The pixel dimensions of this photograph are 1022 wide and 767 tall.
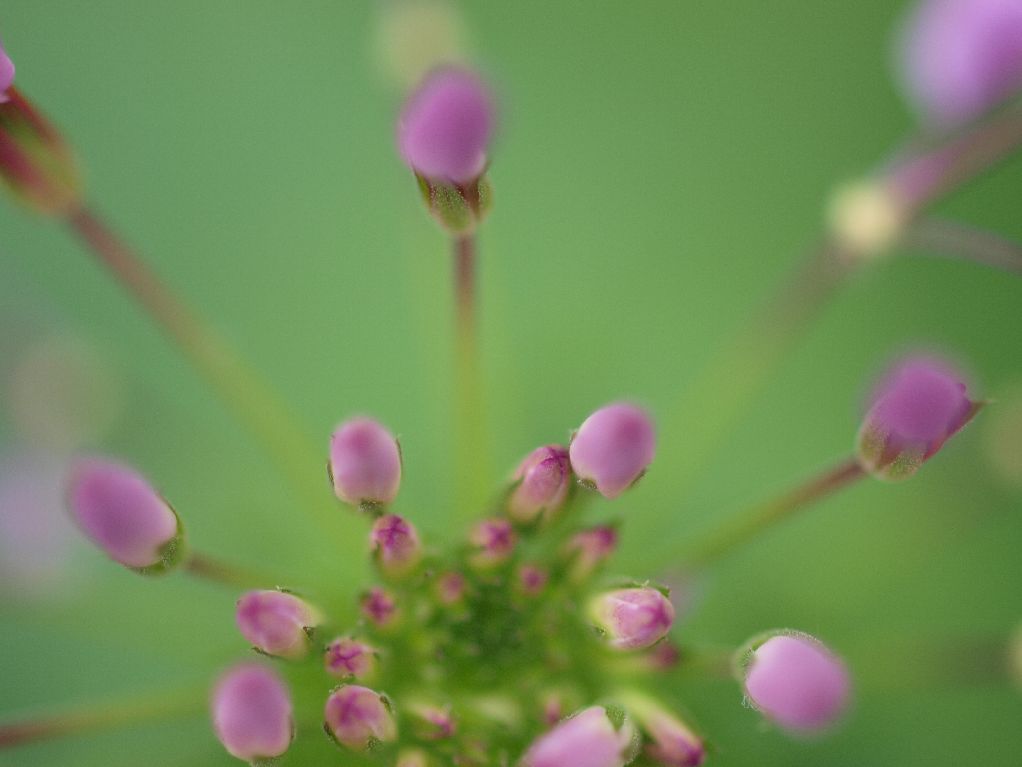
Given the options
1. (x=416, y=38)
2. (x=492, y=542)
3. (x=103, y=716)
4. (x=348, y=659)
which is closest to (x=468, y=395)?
(x=492, y=542)

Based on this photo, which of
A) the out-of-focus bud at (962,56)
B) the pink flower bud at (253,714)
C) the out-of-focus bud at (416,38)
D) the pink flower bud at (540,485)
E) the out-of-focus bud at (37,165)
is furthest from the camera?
the out-of-focus bud at (416,38)

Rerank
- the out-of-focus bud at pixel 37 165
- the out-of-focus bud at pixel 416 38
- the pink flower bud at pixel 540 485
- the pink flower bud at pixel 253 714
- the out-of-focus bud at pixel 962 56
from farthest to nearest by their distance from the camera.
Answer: the out-of-focus bud at pixel 416 38 < the out-of-focus bud at pixel 962 56 < the out-of-focus bud at pixel 37 165 < the pink flower bud at pixel 540 485 < the pink flower bud at pixel 253 714

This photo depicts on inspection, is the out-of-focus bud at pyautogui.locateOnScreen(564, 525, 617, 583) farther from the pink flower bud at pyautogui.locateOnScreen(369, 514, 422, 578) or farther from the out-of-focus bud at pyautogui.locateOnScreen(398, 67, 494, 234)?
the out-of-focus bud at pyautogui.locateOnScreen(398, 67, 494, 234)

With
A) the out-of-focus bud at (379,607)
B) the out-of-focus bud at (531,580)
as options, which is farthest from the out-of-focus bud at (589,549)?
the out-of-focus bud at (379,607)

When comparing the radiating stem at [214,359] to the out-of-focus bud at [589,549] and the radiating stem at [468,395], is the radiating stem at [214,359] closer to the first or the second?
the radiating stem at [468,395]

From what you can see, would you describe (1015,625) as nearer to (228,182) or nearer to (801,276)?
(801,276)

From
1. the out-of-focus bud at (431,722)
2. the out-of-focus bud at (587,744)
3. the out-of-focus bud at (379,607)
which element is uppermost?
the out-of-focus bud at (379,607)
